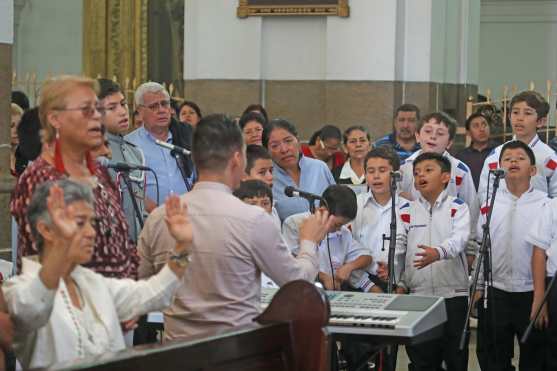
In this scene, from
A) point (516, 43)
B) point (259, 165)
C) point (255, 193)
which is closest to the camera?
point (255, 193)

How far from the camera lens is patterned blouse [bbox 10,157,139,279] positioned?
465 cm

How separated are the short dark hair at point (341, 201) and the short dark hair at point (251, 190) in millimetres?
568

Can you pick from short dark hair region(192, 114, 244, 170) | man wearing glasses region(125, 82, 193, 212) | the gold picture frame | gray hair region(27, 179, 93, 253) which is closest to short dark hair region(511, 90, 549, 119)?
man wearing glasses region(125, 82, 193, 212)

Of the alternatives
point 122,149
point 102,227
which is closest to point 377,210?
point 122,149

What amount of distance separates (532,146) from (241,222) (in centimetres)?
414

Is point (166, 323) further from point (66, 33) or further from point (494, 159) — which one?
point (66, 33)

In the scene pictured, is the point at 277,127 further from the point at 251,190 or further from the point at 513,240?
the point at 513,240

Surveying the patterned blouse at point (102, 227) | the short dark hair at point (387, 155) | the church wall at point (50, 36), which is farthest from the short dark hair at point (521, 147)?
the church wall at point (50, 36)

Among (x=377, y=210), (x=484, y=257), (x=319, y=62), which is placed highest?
(x=319, y=62)

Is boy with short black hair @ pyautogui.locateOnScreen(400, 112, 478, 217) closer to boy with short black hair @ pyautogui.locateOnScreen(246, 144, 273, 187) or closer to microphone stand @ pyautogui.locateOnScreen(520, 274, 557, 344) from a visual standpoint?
microphone stand @ pyautogui.locateOnScreen(520, 274, 557, 344)

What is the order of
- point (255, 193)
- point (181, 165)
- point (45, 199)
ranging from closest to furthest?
point (45, 199) < point (255, 193) < point (181, 165)

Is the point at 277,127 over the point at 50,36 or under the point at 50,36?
under

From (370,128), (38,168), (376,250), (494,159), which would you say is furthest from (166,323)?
(370,128)

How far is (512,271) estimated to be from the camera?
7672mm
